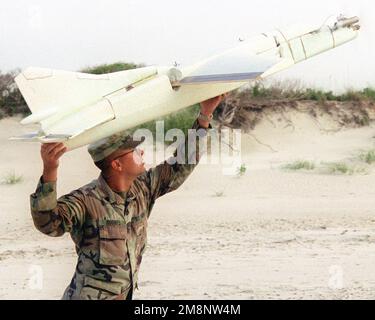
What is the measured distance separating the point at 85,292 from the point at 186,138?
0.99 m

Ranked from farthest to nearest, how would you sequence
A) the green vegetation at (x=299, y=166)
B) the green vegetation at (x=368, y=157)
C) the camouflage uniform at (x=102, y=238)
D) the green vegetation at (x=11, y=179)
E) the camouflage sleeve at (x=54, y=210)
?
1. the green vegetation at (x=368, y=157)
2. the green vegetation at (x=299, y=166)
3. the green vegetation at (x=11, y=179)
4. the camouflage uniform at (x=102, y=238)
5. the camouflage sleeve at (x=54, y=210)

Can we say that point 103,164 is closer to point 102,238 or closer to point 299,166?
point 102,238

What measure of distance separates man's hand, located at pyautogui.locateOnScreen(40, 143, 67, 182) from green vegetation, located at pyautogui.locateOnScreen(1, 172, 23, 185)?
1304cm

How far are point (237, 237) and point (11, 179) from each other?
7003mm

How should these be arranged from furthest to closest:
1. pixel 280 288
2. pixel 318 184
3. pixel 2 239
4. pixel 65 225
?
pixel 318 184 → pixel 2 239 → pixel 280 288 → pixel 65 225

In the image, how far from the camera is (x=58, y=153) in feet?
12.3

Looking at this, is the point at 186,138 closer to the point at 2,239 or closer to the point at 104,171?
the point at 104,171

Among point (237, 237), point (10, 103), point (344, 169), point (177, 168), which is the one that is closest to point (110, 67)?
point (10, 103)

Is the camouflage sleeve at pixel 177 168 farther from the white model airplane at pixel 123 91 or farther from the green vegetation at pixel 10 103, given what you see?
the green vegetation at pixel 10 103

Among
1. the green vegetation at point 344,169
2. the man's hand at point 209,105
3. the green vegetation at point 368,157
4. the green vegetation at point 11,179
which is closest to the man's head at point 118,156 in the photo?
the man's hand at point 209,105

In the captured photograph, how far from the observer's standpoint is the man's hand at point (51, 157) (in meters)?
3.76

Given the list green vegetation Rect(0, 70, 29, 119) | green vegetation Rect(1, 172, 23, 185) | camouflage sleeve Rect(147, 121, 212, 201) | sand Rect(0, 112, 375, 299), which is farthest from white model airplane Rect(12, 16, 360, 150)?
green vegetation Rect(0, 70, 29, 119)

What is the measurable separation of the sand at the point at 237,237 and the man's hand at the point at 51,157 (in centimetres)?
429
